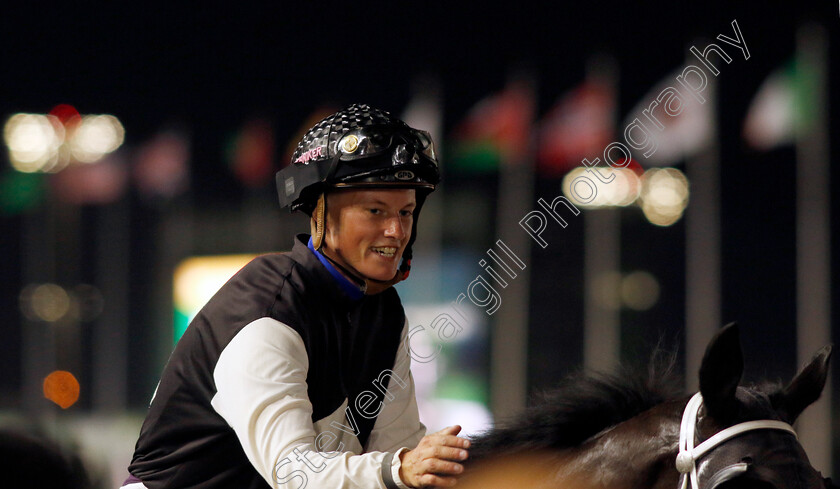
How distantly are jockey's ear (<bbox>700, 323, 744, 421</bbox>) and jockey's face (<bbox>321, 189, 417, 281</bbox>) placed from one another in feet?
3.11

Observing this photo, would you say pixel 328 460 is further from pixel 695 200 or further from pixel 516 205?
pixel 516 205

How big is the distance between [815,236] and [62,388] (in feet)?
53.5

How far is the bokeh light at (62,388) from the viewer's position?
19000 mm

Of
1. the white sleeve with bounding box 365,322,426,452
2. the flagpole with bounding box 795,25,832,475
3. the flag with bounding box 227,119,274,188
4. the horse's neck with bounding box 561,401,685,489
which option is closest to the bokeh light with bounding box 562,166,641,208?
the flagpole with bounding box 795,25,832,475

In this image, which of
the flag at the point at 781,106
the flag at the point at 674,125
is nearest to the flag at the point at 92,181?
the flag at the point at 674,125

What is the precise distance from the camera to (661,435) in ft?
5.41

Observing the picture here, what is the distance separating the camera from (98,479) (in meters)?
3.74

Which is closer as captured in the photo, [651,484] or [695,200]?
[651,484]

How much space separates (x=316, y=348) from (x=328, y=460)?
1.45 feet

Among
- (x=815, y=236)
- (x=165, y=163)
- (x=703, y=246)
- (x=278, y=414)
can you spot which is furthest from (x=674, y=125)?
(x=165, y=163)

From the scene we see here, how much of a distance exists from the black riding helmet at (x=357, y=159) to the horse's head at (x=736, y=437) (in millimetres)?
973

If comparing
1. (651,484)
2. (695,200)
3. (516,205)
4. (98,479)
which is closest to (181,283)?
(516,205)

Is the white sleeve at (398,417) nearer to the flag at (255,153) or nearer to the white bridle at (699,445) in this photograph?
the white bridle at (699,445)

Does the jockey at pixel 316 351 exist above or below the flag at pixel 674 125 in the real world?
below
